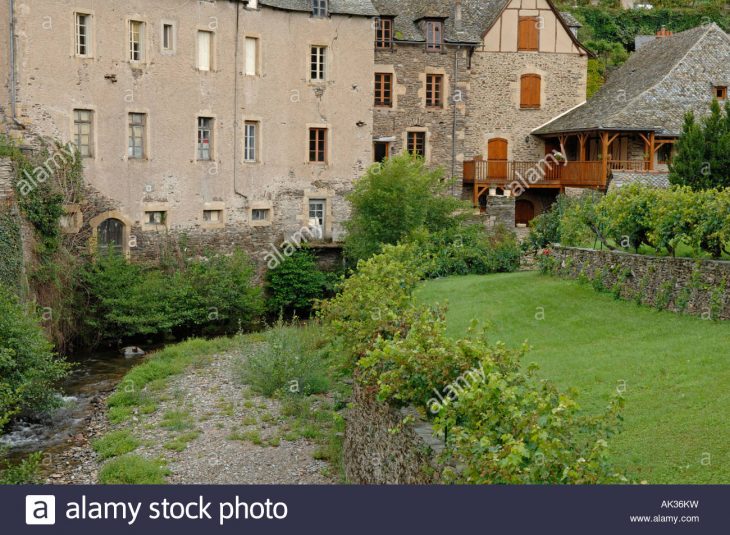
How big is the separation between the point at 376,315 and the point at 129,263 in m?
15.8

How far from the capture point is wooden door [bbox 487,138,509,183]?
39688 millimetres

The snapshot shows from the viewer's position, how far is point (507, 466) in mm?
8750

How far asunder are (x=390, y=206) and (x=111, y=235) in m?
8.23

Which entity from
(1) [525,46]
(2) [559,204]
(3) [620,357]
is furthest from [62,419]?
(1) [525,46]

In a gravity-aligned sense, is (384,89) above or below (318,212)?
above

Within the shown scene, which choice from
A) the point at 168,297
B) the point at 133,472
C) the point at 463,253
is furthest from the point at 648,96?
the point at 133,472

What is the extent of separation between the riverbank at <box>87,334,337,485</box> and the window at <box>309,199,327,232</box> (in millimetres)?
10496

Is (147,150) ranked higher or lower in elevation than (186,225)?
higher

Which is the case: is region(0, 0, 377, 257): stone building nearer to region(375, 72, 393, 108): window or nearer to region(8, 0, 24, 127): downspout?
region(8, 0, 24, 127): downspout

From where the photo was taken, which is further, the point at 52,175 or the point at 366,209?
the point at 366,209

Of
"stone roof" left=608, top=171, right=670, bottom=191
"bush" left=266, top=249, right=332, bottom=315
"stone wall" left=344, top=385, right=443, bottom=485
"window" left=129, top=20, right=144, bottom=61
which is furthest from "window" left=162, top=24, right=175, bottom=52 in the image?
"stone wall" left=344, top=385, right=443, bottom=485

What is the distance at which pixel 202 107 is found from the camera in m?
32.3

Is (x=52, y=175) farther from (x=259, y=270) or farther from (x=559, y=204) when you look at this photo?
(x=559, y=204)

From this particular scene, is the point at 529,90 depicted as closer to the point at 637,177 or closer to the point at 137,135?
the point at 637,177
